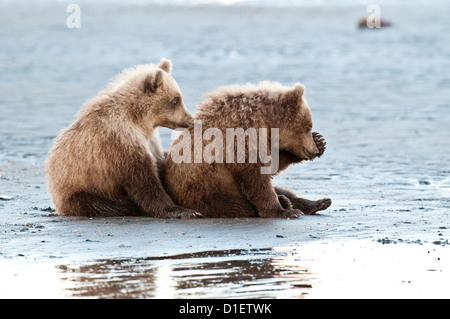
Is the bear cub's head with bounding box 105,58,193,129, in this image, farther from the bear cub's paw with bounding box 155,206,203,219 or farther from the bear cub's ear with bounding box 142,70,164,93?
the bear cub's paw with bounding box 155,206,203,219

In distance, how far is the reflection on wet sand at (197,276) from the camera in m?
5.25

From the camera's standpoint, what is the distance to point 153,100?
26.1 ft

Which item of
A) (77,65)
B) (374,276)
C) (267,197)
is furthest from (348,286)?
(77,65)

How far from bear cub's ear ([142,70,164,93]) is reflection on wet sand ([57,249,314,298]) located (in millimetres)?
2120

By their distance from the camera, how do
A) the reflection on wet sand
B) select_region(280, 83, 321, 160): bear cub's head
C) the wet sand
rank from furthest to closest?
select_region(280, 83, 321, 160): bear cub's head
the wet sand
the reflection on wet sand

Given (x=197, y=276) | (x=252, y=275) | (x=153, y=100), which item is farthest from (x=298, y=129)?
(x=197, y=276)

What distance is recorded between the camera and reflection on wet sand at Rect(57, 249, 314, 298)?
5.25 meters

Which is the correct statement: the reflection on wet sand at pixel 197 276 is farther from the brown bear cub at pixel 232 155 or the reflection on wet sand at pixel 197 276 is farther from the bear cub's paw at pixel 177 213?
the brown bear cub at pixel 232 155

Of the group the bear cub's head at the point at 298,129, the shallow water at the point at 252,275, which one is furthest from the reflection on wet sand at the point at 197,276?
the bear cub's head at the point at 298,129

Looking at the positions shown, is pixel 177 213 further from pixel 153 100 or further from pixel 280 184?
pixel 280 184

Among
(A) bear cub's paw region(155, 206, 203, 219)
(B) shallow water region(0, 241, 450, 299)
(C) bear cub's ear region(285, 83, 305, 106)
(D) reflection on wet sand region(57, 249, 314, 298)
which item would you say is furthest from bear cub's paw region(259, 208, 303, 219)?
(D) reflection on wet sand region(57, 249, 314, 298)

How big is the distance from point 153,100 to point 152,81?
0.18 meters

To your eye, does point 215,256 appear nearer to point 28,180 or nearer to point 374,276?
point 374,276

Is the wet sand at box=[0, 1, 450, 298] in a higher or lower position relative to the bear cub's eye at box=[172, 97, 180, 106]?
lower
